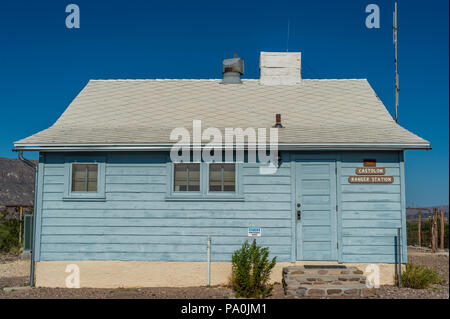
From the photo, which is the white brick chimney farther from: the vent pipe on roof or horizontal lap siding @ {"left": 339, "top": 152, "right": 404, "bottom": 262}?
horizontal lap siding @ {"left": 339, "top": 152, "right": 404, "bottom": 262}

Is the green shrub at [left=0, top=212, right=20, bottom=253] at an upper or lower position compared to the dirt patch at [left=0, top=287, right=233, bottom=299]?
upper

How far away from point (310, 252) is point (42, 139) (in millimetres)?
6030

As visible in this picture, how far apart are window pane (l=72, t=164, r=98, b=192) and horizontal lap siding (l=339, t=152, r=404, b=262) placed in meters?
5.23

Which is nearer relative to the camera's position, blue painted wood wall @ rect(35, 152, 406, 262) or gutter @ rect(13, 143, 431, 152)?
gutter @ rect(13, 143, 431, 152)

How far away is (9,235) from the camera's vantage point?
14.2 m

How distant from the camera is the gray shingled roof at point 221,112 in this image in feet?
29.5

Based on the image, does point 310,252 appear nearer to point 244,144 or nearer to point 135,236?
point 244,144

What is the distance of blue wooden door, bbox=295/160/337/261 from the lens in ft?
29.1

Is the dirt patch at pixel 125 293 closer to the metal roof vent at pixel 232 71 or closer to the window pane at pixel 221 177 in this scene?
the window pane at pixel 221 177

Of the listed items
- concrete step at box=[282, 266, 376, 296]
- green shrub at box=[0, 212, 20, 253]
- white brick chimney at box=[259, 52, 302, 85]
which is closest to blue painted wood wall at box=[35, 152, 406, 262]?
concrete step at box=[282, 266, 376, 296]

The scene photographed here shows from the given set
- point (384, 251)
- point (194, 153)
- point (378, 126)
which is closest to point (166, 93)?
point (194, 153)
